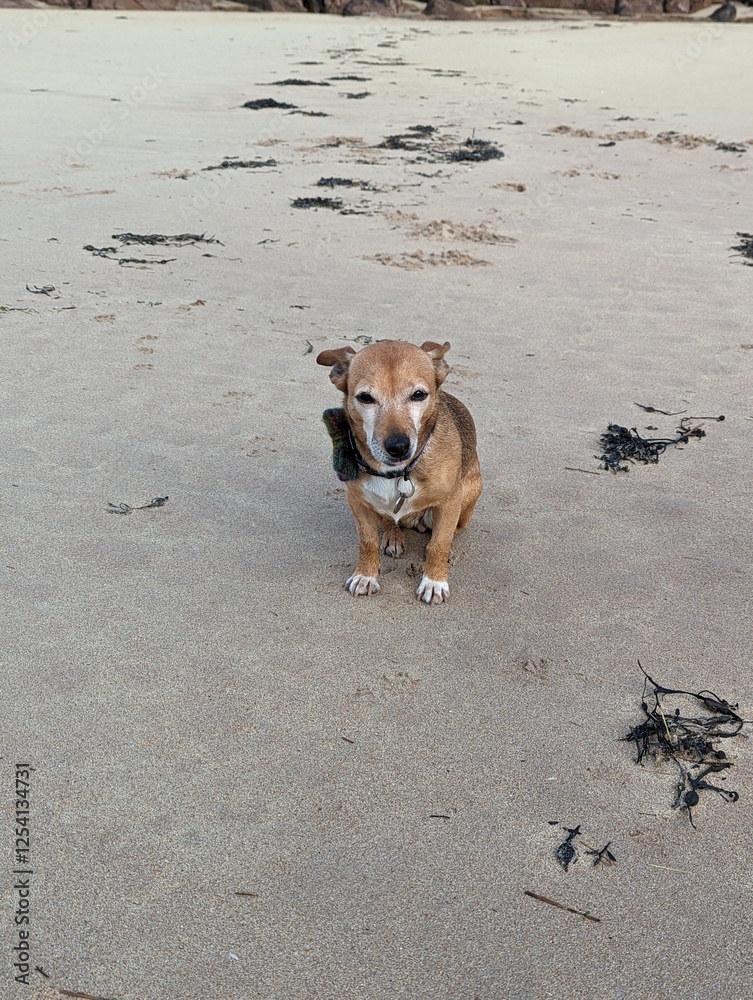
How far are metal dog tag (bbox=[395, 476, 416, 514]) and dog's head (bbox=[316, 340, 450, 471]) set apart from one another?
0.29ft

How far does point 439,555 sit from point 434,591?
16 cm

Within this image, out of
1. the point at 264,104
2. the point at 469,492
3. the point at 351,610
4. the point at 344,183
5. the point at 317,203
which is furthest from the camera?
the point at 264,104

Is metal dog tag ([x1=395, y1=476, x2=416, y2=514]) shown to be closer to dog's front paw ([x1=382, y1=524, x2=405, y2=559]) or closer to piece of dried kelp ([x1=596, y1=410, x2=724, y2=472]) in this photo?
dog's front paw ([x1=382, y1=524, x2=405, y2=559])

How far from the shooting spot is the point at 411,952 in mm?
2436

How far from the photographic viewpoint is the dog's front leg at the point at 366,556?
3990 millimetres

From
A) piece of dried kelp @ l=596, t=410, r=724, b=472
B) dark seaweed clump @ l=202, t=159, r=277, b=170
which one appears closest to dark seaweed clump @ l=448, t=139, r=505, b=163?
dark seaweed clump @ l=202, t=159, r=277, b=170

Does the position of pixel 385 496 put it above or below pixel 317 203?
below

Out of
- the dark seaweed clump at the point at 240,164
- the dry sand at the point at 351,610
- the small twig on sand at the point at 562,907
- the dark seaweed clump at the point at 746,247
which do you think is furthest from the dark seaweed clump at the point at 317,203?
the small twig on sand at the point at 562,907

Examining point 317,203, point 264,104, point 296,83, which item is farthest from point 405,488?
point 296,83

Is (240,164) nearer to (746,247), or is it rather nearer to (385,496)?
(746,247)

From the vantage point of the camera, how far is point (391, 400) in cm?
369

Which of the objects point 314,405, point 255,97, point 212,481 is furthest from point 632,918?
point 255,97

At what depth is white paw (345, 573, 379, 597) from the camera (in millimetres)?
4016

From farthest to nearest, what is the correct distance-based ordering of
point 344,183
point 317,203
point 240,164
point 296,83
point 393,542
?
point 296,83 < point 240,164 < point 344,183 < point 317,203 < point 393,542
